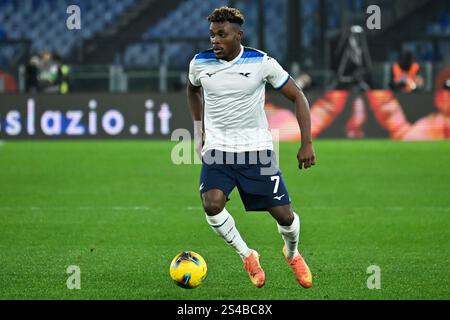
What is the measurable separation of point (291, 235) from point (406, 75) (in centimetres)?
1766

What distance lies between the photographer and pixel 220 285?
25.9 ft

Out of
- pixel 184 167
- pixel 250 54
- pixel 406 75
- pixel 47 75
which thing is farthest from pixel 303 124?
pixel 47 75

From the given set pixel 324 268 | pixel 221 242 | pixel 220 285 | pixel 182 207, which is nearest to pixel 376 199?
pixel 182 207

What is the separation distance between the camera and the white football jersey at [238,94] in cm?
775

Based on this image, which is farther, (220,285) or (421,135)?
(421,135)

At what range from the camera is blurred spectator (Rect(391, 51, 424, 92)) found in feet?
81.9

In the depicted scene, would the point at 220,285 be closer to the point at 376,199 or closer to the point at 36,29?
the point at 376,199

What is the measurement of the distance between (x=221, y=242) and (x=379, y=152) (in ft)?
35.1

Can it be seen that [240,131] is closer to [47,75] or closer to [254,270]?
[254,270]

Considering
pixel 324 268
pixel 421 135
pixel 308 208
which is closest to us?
pixel 324 268

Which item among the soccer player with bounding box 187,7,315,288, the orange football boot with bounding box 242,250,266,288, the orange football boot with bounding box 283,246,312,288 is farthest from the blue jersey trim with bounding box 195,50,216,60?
the orange football boot with bounding box 283,246,312,288

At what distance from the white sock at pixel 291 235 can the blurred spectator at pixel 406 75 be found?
57.0 ft

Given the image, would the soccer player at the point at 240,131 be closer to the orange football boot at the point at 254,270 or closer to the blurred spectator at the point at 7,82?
the orange football boot at the point at 254,270

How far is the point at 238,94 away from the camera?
7.76 m
